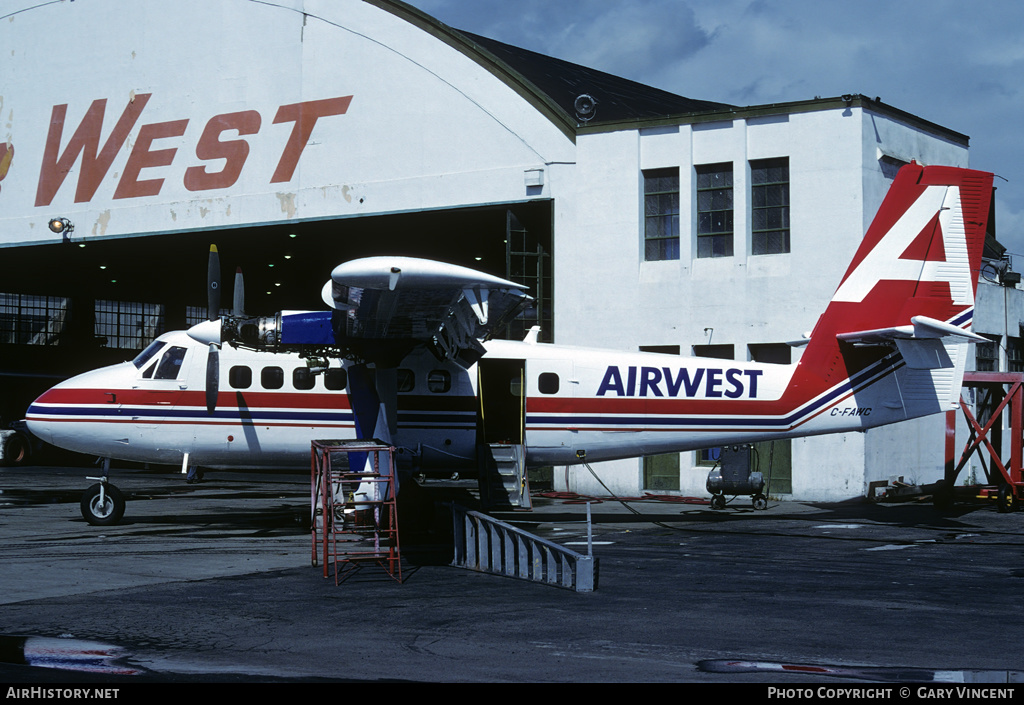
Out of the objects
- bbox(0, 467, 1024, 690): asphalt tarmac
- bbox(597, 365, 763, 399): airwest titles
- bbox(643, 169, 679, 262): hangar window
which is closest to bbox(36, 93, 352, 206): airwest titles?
bbox(643, 169, 679, 262): hangar window

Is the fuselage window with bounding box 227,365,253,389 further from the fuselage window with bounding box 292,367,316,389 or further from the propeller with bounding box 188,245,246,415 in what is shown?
the fuselage window with bounding box 292,367,316,389

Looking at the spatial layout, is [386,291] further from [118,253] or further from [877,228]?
[118,253]

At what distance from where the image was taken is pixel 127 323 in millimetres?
55094

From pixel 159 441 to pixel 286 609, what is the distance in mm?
8567

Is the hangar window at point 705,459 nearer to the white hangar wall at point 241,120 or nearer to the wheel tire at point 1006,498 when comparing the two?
the wheel tire at point 1006,498

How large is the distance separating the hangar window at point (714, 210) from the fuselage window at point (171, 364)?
46.7 feet

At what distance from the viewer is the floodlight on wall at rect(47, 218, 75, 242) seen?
1335 inches

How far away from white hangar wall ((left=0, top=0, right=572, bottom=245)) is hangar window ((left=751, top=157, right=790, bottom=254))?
5422mm

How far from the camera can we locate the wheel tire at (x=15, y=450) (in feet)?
134

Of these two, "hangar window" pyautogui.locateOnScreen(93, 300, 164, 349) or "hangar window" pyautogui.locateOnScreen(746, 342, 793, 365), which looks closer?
"hangar window" pyautogui.locateOnScreen(746, 342, 793, 365)

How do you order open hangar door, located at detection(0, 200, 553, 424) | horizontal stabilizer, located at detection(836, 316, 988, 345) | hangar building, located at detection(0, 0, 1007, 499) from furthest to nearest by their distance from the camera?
open hangar door, located at detection(0, 200, 553, 424), hangar building, located at detection(0, 0, 1007, 499), horizontal stabilizer, located at detection(836, 316, 988, 345)

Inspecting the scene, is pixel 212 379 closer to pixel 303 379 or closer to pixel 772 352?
pixel 303 379

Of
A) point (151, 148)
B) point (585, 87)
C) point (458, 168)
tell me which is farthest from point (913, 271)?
point (151, 148)

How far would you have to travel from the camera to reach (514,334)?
3078 cm
